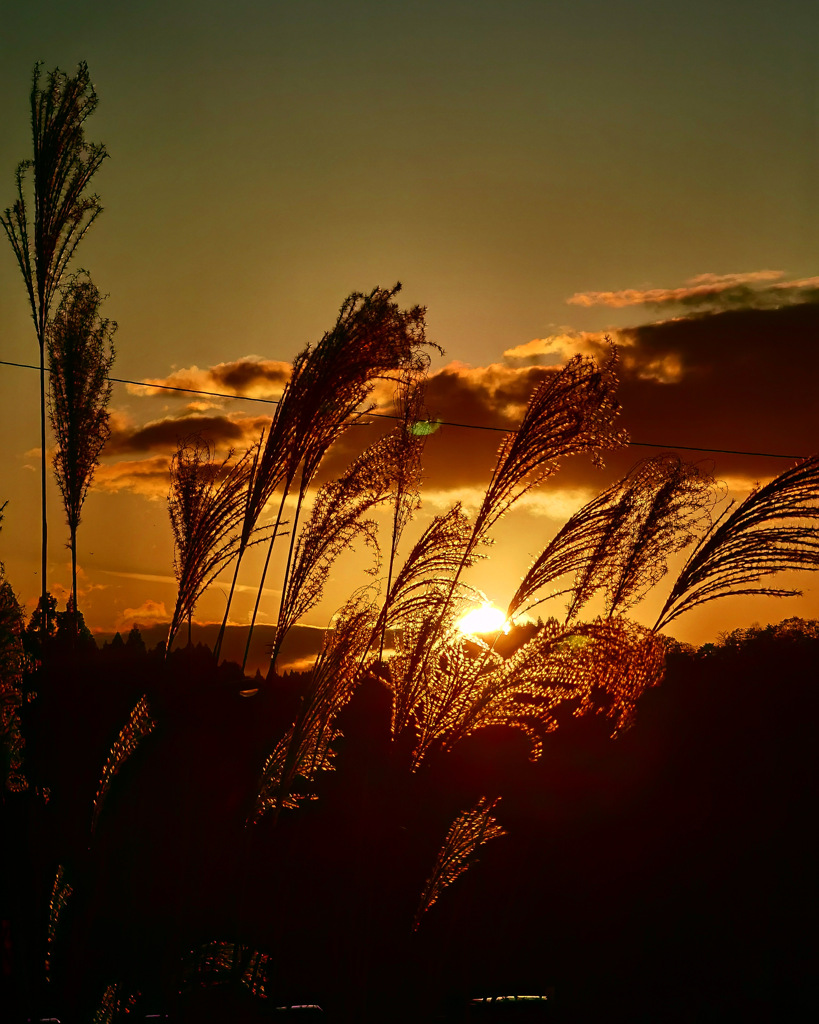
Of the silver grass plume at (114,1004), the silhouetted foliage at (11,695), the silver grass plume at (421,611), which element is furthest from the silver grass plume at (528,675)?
the silhouetted foliage at (11,695)

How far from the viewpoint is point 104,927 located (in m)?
3.04

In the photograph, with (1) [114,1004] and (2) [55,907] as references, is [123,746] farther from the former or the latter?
(1) [114,1004]

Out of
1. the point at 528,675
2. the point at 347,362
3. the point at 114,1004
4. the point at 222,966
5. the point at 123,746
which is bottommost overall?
the point at 114,1004

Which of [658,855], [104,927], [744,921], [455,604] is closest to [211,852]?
[104,927]

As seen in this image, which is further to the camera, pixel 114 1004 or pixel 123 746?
pixel 123 746

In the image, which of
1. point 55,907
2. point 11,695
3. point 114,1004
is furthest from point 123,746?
point 114,1004

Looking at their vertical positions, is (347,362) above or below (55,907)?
above

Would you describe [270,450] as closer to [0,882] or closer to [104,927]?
[0,882]

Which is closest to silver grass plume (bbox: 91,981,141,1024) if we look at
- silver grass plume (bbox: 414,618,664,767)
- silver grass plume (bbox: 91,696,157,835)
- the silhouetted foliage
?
silver grass plume (bbox: 91,696,157,835)

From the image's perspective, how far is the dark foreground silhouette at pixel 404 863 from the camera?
2711 millimetres

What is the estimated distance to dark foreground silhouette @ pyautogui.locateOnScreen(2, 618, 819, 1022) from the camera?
8.89ft

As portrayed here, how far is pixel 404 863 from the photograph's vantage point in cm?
353

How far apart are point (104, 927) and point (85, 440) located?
7.11 feet

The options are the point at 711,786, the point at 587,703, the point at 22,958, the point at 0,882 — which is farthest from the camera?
the point at 711,786
